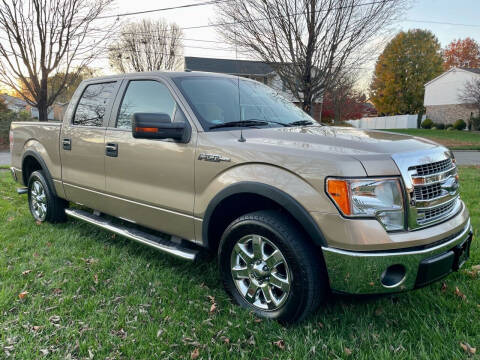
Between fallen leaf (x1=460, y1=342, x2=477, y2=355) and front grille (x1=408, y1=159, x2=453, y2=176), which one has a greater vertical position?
front grille (x1=408, y1=159, x2=453, y2=176)

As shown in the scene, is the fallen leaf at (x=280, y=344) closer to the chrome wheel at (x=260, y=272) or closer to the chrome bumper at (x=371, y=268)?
the chrome wheel at (x=260, y=272)

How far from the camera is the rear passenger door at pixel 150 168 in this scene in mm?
3138

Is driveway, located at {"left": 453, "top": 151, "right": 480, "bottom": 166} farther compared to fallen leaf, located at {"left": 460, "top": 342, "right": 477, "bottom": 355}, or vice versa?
driveway, located at {"left": 453, "top": 151, "right": 480, "bottom": 166}

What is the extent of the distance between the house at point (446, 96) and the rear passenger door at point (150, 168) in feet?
134

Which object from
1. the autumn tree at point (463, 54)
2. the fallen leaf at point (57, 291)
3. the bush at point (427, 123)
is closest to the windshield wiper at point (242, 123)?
the fallen leaf at point (57, 291)

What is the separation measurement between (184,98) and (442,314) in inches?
103

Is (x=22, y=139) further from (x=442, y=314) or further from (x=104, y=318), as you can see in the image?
(x=442, y=314)

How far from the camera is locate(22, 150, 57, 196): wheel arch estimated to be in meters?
4.80

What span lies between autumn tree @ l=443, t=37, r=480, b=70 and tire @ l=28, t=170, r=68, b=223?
185ft

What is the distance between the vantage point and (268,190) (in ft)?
8.36

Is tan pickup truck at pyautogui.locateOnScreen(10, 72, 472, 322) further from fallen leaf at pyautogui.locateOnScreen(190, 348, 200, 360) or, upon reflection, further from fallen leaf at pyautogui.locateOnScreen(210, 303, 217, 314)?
fallen leaf at pyautogui.locateOnScreen(190, 348, 200, 360)

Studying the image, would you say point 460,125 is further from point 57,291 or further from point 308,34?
point 57,291

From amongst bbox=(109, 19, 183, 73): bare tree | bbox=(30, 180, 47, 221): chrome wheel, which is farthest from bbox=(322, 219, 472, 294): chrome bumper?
bbox=(109, 19, 183, 73): bare tree

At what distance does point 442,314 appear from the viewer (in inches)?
109
